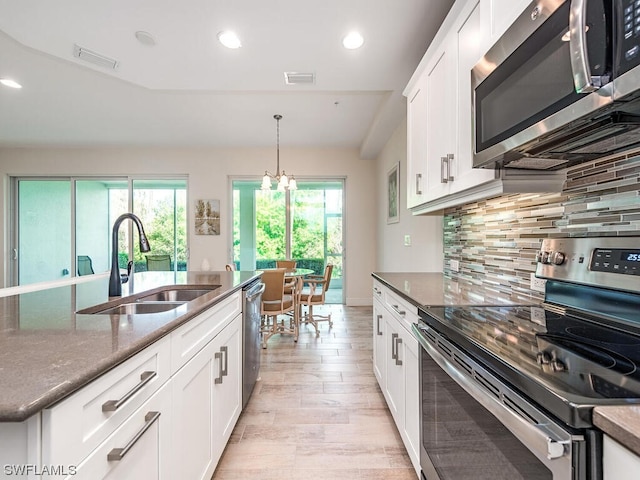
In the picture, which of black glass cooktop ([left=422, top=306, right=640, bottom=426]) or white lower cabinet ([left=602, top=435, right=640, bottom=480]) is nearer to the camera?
white lower cabinet ([left=602, top=435, right=640, bottom=480])

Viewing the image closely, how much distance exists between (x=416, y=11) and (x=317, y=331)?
3209mm

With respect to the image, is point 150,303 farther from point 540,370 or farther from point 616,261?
point 616,261

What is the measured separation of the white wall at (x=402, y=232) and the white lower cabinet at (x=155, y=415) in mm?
1820

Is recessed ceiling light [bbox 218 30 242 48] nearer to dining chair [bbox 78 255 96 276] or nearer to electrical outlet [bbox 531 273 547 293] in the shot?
electrical outlet [bbox 531 273 547 293]

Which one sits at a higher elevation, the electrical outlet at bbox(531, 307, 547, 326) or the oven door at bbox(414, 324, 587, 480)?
the electrical outlet at bbox(531, 307, 547, 326)

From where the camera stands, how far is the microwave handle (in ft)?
2.26

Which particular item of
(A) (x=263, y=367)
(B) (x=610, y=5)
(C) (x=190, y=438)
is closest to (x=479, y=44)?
(B) (x=610, y=5)

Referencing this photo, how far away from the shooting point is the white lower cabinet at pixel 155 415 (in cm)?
61

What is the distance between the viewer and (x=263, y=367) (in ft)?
9.40

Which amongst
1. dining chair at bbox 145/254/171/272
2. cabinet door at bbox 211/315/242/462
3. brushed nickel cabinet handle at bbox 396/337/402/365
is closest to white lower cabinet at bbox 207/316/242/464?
cabinet door at bbox 211/315/242/462

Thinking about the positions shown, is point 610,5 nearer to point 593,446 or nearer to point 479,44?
point 479,44

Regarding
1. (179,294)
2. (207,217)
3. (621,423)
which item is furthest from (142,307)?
(207,217)

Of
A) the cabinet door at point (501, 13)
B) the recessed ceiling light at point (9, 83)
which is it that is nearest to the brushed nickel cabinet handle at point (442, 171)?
the cabinet door at point (501, 13)

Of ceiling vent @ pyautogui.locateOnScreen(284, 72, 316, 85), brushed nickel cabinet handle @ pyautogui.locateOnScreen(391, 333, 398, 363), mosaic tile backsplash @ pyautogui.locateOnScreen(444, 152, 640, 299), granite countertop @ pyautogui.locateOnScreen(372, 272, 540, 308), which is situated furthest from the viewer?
ceiling vent @ pyautogui.locateOnScreen(284, 72, 316, 85)
